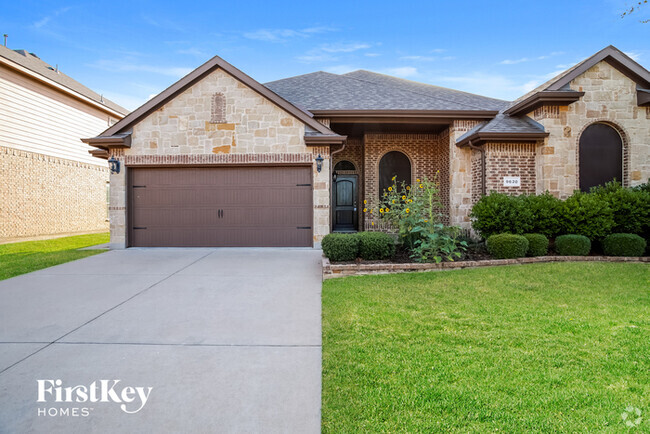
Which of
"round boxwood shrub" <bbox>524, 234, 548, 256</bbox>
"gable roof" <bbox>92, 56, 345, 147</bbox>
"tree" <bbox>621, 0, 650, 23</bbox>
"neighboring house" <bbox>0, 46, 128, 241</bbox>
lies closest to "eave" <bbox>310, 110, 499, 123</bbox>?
"gable roof" <bbox>92, 56, 345, 147</bbox>

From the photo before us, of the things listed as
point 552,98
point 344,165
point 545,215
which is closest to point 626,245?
point 545,215

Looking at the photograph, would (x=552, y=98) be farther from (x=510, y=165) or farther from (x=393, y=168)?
(x=393, y=168)

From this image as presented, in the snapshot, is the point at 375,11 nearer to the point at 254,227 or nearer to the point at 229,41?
the point at 229,41

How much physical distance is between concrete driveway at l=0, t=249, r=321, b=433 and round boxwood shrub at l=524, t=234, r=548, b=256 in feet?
16.1

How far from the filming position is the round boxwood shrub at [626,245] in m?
7.71

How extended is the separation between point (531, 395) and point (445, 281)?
3.63m

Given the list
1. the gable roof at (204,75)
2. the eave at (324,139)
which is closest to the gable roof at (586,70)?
the eave at (324,139)

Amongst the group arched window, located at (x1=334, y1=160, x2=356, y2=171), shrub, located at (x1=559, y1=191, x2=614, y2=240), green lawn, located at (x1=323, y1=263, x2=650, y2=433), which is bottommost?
green lawn, located at (x1=323, y1=263, x2=650, y2=433)

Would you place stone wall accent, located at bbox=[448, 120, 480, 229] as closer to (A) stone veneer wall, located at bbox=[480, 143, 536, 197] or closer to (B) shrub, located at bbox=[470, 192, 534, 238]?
(A) stone veneer wall, located at bbox=[480, 143, 536, 197]

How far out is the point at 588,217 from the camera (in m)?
8.08

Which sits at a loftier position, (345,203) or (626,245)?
(345,203)

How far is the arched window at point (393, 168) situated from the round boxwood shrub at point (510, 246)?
6.13 metres

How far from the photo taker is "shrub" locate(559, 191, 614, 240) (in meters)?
7.99

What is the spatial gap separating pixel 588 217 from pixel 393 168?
6.65 m
